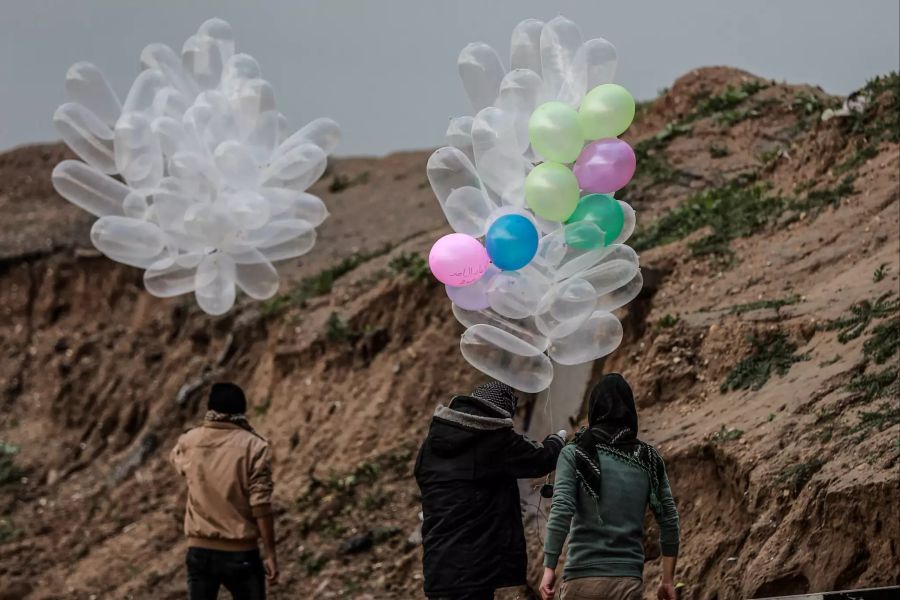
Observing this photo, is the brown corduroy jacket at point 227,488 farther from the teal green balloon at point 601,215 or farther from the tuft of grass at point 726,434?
the tuft of grass at point 726,434

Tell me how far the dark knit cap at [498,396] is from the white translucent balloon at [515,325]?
15.7 inches

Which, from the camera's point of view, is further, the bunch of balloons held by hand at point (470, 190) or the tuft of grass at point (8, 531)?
the tuft of grass at point (8, 531)

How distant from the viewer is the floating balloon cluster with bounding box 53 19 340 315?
28.2ft

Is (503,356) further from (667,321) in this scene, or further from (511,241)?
(667,321)

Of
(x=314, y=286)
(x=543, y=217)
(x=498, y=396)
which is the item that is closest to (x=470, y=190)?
(x=543, y=217)

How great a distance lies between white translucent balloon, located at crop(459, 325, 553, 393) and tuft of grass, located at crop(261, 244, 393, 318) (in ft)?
29.4

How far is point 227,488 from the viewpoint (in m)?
8.37

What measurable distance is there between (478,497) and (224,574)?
236 cm

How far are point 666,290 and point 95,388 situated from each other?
29.9 ft

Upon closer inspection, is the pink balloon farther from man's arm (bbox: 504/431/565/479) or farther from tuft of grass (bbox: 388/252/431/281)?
tuft of grass (bbox: 388/252/431/281)

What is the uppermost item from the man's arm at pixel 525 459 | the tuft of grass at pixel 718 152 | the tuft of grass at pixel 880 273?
the tuft of grass at pixel 718 152

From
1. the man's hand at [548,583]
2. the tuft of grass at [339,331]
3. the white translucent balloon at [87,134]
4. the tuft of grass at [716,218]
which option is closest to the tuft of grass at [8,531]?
the tuft of grass at [339,331]

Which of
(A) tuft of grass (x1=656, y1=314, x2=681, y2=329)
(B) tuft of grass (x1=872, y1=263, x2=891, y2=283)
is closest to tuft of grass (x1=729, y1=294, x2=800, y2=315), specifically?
(A) tuft of grass (x1=656, y1=314, x2=681, y2=329)

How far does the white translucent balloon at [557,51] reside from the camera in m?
7.27
